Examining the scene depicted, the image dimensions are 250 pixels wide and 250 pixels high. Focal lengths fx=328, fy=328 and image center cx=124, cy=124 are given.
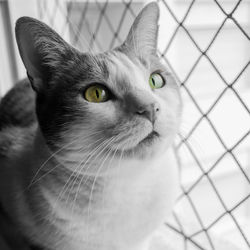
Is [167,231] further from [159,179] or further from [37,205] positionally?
[37,205]

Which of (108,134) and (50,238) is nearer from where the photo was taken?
(108,134)

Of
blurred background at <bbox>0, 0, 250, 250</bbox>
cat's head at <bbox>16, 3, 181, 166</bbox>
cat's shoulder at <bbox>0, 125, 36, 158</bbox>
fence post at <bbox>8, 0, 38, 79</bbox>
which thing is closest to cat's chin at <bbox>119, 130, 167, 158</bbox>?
cat's head at <bbox>16, 3, 181, 166</bbox>

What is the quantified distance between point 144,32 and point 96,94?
159mm

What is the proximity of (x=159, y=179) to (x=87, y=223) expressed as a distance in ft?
0.51

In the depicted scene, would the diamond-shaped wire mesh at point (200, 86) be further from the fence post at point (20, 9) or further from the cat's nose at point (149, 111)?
the cat's nose at point (149, 111)

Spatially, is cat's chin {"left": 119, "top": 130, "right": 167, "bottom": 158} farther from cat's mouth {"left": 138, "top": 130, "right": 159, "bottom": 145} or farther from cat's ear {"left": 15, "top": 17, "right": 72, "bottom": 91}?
cat's ear {"left": 15, "top": 17, "right": 72, "bottom": 91}

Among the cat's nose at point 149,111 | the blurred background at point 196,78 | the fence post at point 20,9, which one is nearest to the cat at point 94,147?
the cat's nose at point 149,111

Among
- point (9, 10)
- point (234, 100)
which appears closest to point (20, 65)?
point (9, 10)

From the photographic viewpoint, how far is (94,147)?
498 millimetres

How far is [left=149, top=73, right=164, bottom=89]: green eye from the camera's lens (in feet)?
1.83

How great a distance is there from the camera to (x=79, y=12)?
920 millimetres

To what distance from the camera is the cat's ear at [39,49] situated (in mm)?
477

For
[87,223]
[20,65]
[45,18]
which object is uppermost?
[45,18]

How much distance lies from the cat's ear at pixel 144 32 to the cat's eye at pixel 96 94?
0.37 ft
